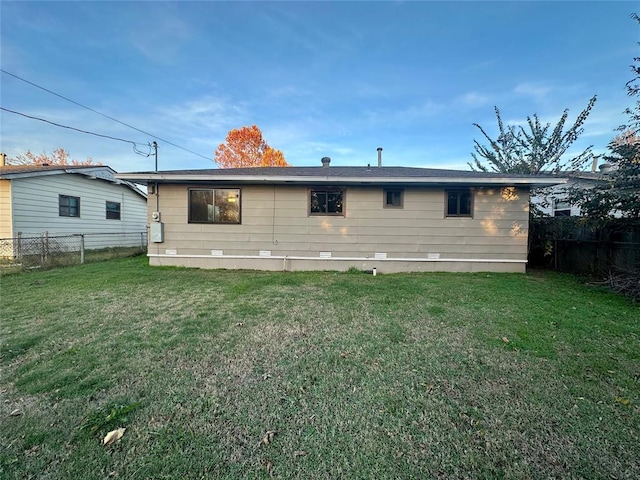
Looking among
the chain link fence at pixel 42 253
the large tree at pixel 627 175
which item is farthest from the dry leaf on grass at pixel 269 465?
the chain link fence at pixel 42 253

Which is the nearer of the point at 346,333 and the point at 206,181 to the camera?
the point at 346,333

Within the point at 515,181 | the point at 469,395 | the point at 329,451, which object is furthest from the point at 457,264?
the point at 329,451

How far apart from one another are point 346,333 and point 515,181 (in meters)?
6.42

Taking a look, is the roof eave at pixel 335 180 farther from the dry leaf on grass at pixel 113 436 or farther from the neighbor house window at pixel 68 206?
the dry leaf on grass at pixel 113 436

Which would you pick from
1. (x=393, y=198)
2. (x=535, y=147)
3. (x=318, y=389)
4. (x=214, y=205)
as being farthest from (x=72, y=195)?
(x=535, y=147)

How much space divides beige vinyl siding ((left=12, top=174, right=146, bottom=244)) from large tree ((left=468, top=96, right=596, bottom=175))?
58.6 ft

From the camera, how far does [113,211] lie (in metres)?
12.9

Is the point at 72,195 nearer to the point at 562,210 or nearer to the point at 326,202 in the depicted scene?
the point at 326,202

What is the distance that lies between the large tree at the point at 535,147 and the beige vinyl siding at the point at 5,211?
1886 cm

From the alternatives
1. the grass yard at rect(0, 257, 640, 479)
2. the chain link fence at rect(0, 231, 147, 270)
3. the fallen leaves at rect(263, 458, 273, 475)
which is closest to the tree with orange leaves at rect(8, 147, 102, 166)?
the chain link fence at rect(0, 231, 147, 270)

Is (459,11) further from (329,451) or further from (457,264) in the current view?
(329,451)

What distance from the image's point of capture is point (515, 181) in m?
6.86

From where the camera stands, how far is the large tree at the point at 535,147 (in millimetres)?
11492

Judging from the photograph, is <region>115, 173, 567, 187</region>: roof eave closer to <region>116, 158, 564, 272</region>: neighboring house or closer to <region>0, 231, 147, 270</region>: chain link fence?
<region>116, 158, 564, 272</region>: neighboring house
